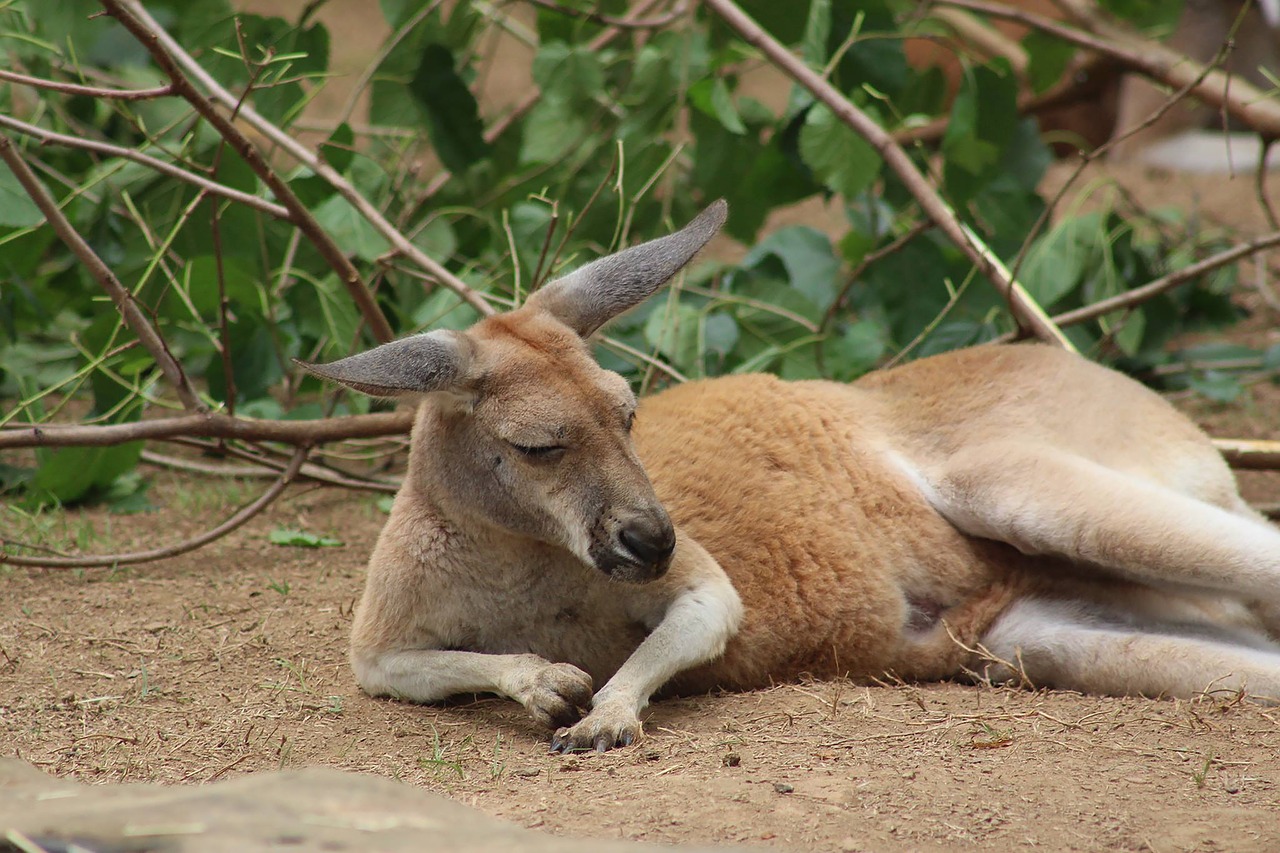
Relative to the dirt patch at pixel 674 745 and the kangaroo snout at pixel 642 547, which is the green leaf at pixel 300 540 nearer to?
the dirt patch at pixel 674 745

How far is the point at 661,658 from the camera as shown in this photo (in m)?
3.64

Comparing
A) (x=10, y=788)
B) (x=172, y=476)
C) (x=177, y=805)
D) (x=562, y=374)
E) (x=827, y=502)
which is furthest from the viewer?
(x=172, y=476)

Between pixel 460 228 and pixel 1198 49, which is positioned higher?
pixel 1198 49

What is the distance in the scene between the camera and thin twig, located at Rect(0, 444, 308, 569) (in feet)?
15.9

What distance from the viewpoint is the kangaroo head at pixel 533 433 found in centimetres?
352

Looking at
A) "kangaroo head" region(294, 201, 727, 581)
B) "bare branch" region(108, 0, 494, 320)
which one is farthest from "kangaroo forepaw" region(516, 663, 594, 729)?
"bare branch" region(108, 0, 494, 320)

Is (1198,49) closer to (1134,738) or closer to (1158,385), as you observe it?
(1158,385)

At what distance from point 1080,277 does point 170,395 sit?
197 inches

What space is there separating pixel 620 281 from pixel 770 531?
93 cm

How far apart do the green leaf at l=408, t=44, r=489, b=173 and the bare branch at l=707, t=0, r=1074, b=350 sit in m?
1.33

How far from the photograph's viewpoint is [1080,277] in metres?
6.73

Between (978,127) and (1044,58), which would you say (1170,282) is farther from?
(1044,58)

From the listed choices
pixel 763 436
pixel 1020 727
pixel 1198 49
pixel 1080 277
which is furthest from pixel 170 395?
pixel 1198 49

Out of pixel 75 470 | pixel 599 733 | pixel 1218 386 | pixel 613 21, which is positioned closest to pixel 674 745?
pixel 599 733
